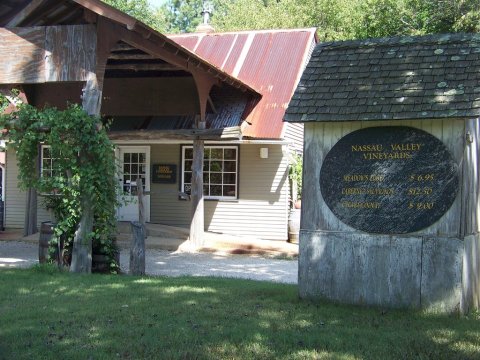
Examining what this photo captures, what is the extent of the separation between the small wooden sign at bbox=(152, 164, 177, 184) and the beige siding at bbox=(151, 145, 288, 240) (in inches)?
27.4

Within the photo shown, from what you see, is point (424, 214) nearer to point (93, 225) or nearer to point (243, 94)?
point (93, 225)

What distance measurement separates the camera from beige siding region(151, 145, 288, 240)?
1504 cm

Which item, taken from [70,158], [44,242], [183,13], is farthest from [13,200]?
[183,13]

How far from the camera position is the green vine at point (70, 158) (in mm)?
9242

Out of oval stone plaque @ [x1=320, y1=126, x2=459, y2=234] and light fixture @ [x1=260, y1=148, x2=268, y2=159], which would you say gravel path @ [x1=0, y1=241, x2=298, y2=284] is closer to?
light fixture @ [x1=260, y1=148, x2=268, y2=159]

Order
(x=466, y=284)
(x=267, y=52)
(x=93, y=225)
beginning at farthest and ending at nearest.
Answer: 1. (x=267, y=52)
2. (x=93, y=225)
3. (x=466, y=284)

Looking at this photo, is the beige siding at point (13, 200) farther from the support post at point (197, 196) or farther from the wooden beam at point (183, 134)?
the support post at point (197, 196)

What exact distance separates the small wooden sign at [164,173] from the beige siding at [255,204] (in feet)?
2.28

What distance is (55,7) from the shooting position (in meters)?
10.9

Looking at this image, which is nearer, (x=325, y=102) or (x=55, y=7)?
(x=325, y=102)

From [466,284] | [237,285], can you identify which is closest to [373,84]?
[466,284]

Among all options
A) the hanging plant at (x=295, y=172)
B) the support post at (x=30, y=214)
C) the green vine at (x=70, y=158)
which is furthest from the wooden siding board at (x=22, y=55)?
the hanging plant at (x=295, y=172)

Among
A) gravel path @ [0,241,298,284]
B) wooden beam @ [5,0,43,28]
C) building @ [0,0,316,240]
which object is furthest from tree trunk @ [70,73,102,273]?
building @ [0,0,316,240]

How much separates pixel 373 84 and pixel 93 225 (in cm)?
529
